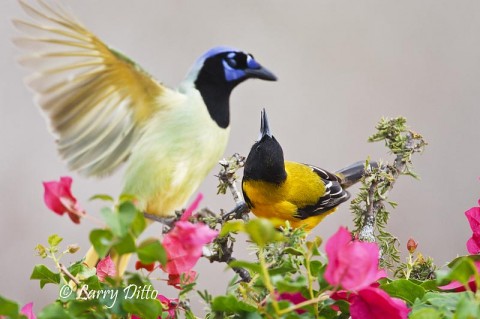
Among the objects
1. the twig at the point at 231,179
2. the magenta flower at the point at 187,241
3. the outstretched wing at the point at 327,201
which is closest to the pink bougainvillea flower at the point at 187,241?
the magenta flower at the point at 187,241

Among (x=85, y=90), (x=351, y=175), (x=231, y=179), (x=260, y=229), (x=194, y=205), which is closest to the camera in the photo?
(x=260, y=229)

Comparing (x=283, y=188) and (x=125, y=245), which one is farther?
(x=283, y=188)

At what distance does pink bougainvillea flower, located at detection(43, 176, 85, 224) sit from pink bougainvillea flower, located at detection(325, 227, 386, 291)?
153 millimetres

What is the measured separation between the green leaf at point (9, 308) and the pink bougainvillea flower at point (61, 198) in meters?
0.07

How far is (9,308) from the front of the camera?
0.37m

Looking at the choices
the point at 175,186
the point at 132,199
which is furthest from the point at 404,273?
the point at 175,186

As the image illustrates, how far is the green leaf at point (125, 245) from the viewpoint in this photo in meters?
0.35

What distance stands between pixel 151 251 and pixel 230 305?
63 millimetres

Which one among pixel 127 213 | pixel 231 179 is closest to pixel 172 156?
pixel 231 179

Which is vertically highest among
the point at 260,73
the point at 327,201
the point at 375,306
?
the point at 260,73

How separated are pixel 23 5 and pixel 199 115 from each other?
0.99ft

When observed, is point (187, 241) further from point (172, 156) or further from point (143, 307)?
point (172, 156)

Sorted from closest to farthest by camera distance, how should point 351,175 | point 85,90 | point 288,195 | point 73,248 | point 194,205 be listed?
point 194,205 → point 73,248 → point 85,90 → point 288,195 → point 351,175

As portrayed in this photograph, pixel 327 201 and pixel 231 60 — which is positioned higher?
pixel 231 60
